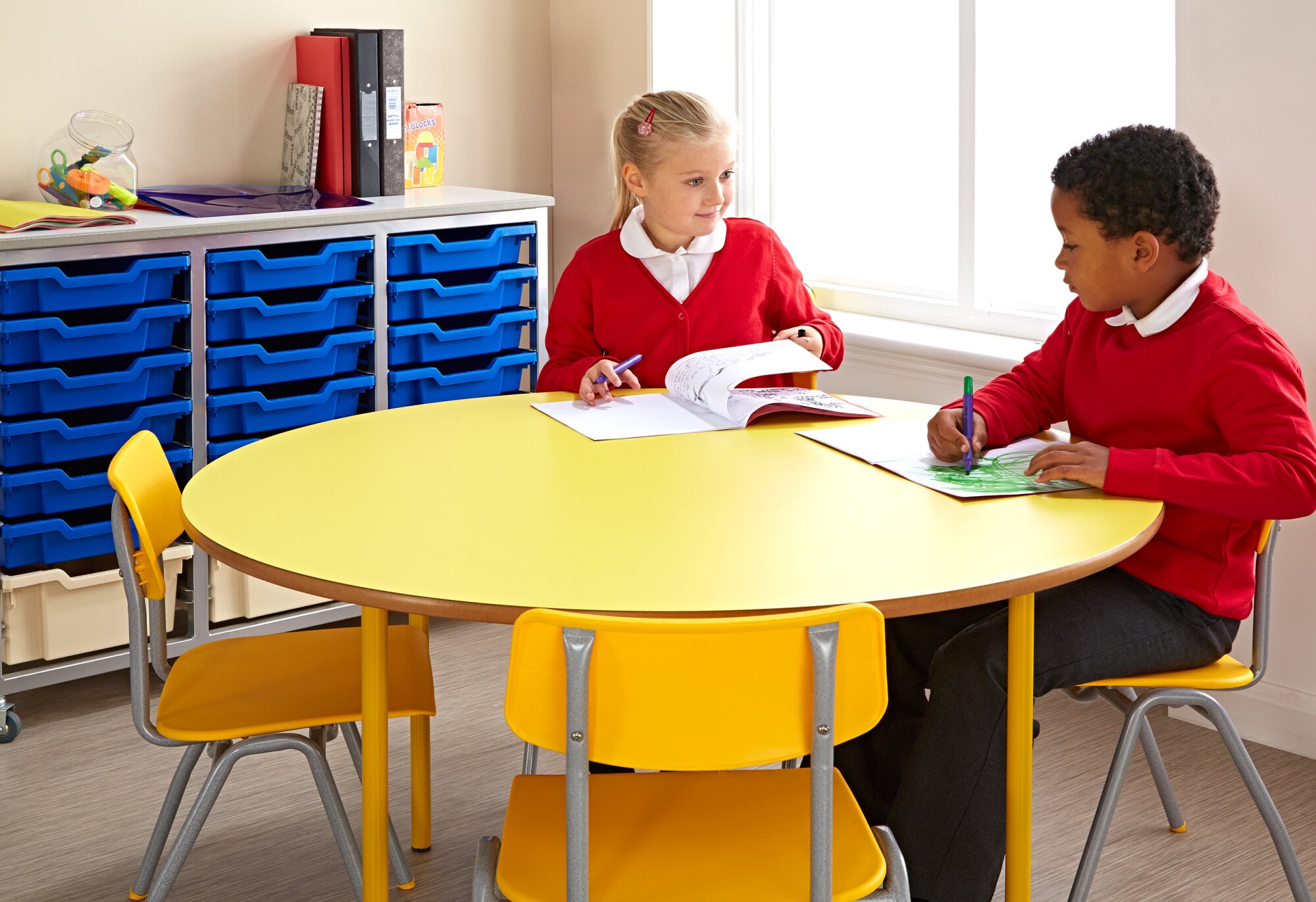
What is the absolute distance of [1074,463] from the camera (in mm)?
1621

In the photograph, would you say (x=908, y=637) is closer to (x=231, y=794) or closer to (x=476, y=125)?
(x=231, y=794)

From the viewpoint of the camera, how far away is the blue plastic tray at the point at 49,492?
2561 mm

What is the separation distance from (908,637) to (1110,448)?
0.46 metres

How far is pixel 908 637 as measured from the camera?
76.6 inches

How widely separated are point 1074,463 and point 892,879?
22.8 inches

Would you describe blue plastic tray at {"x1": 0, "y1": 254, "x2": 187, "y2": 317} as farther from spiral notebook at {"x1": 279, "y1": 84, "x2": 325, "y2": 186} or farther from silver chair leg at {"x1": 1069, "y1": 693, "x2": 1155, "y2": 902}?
silver chair leg at {"x1": 1069, "y1": 693, "x2": 1155, "y2": 902}

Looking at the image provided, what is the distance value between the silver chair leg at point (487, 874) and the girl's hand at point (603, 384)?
2.93 ft

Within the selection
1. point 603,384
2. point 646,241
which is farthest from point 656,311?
point 603,384

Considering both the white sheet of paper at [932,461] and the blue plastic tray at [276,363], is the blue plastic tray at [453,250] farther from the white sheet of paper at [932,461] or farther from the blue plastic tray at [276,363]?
the white sheet of paper at [932,461]

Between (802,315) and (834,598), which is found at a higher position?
(802,315)

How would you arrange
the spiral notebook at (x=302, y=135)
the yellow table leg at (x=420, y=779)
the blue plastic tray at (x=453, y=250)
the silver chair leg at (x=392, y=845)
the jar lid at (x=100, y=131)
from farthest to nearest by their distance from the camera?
the spiral notebook at (x=302, y=135) → the blue plastic tray at (x=453, y=250) → the jar lid at (x=100, y=131) → the yellow table leg at (x=420, y=779) → the silver chair leg at (x=392, y=845)

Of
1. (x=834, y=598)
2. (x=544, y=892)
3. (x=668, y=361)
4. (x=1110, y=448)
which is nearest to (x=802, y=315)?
(x=668, y=361)

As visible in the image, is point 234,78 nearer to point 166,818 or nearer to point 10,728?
point 10,728

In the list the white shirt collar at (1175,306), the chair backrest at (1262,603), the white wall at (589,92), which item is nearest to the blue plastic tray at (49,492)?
the white wall at (589,92)
